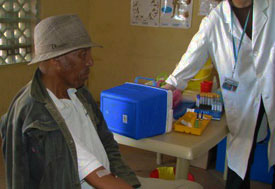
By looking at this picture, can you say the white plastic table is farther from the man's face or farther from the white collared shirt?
the man's face

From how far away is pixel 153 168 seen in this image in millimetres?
2631

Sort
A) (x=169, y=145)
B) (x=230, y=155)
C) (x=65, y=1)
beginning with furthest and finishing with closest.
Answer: (x=65, y=1), (x=230, y=155), (x=169, y=145)

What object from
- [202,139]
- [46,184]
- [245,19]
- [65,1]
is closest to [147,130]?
[202,139]

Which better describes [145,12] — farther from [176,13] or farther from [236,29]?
[236,29]

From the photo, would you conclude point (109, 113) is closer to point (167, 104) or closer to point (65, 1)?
point (167, 104)

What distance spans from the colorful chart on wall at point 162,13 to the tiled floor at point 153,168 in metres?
1.37

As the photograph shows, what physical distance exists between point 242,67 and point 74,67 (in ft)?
3.25

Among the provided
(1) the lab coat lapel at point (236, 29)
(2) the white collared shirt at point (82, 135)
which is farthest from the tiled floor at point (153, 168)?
(2) the white collared shirt at point (82, 135)

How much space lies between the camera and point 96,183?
1.03 metres

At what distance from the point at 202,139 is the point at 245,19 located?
764 millimetres

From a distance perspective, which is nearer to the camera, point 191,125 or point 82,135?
point 82,135

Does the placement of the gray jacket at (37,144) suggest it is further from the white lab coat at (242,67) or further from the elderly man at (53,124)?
the white lab coat at (242,67)

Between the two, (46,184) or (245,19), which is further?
(245,19)

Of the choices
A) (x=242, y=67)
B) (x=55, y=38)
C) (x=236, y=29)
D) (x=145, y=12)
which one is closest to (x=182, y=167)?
(x=242, y=67)
